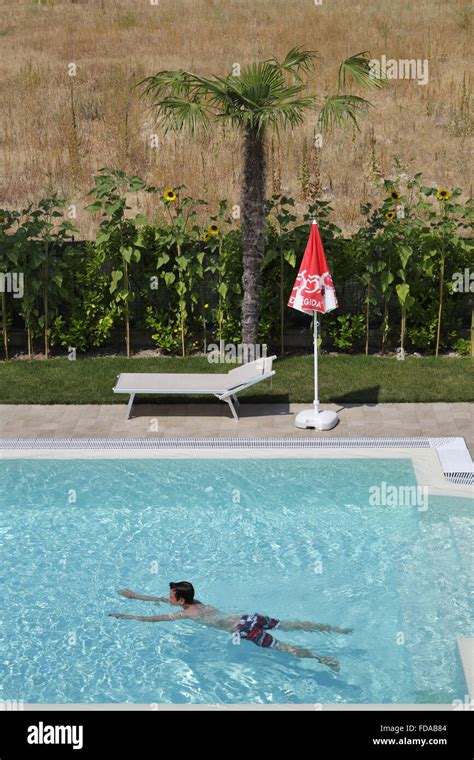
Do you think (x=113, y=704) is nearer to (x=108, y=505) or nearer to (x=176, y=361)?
(x=108, y=505)

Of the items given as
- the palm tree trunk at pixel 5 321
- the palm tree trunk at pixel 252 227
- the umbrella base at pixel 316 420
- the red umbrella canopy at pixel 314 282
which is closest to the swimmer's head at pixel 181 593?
the umbrella base at pixel 316 420

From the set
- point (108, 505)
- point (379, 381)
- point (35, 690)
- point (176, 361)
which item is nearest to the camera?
point (35, 690)

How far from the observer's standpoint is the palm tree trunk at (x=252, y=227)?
13758 mm

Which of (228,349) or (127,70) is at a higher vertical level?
(127,70)

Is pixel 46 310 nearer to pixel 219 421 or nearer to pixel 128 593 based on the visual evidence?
pixel 219 421

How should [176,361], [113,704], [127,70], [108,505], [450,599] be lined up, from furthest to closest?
[127,70] → [176,361] → [108,505] → [450,599] → [113,704]

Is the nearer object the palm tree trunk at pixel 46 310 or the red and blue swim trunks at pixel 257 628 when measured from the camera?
the red and blue swim trunks at pixel 257 628

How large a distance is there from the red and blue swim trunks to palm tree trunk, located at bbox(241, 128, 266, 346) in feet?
21.3

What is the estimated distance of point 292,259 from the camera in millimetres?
14633

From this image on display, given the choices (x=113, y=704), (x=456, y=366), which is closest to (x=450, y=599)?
(x=113, y=704)

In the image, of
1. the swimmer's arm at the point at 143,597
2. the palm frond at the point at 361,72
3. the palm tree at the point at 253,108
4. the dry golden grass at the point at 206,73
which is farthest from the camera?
the dry golden grass at the point at 206,73

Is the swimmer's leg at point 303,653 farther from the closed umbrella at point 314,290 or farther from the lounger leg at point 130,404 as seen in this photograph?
the lounger leg at point 130,404

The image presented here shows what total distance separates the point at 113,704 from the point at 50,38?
25136 millimetres

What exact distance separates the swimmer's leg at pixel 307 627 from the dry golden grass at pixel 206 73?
12806 mm
